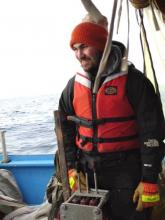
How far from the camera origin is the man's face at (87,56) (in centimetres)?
213

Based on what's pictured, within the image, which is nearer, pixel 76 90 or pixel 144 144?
pixel 144 144

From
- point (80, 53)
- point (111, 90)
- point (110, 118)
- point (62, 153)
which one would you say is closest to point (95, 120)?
point (110, 118)

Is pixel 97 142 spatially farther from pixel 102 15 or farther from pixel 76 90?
pixel 102 15

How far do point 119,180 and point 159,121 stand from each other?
17.5 inches

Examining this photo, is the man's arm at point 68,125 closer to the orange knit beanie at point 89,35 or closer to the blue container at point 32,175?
the orange knit beanie at point 89,35

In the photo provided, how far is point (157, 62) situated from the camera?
2.78 meters

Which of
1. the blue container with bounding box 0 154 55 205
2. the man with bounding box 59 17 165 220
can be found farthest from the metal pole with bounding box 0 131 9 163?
the man with bounding box 59 17 165 220

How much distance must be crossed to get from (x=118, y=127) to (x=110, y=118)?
0.07 m

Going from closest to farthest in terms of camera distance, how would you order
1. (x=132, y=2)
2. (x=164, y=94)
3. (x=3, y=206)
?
(x=132, y=2) < (x=164, y=94) < (x=3, y=206)

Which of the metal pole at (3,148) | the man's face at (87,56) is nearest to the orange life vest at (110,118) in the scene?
the man's face at (87,56)

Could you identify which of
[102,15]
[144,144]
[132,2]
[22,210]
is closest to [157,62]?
[132,2]

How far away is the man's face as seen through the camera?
2.13 m

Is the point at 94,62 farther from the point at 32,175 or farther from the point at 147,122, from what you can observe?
the point at 32,175

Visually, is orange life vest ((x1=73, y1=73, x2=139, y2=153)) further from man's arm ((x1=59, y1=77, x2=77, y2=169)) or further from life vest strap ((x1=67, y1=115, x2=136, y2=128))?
man's arm ((x1=59, y1=77, x2=77, y2=169))
